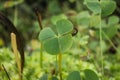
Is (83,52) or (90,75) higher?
(90,75)

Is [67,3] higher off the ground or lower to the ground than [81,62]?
lower

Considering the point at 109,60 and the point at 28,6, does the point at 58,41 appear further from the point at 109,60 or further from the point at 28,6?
the point at 28,6

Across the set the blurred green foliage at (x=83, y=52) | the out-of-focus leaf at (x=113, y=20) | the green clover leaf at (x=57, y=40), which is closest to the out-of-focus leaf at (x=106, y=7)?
the blurred green foliage at (x=83, y=52)

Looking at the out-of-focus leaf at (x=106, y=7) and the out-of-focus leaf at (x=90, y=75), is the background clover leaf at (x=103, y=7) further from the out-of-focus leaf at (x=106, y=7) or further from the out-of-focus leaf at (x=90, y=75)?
the out-of-focus leaf at (x=90, y=75)

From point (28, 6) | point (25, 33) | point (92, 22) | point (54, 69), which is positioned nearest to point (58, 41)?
point (54, 69)

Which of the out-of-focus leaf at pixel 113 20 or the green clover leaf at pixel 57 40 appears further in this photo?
the out-of-focus leaf at pixel 113 20

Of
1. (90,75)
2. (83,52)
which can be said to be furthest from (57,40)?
(83,52)

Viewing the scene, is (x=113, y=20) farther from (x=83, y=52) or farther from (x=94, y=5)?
(x=94, y=5)

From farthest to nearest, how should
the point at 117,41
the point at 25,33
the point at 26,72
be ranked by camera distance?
the point at 25,33, the point at 117,41, the point at 26,72

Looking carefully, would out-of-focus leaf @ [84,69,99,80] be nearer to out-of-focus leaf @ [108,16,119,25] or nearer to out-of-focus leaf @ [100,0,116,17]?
out-of-focus leaf @ [100,0,116,17]
